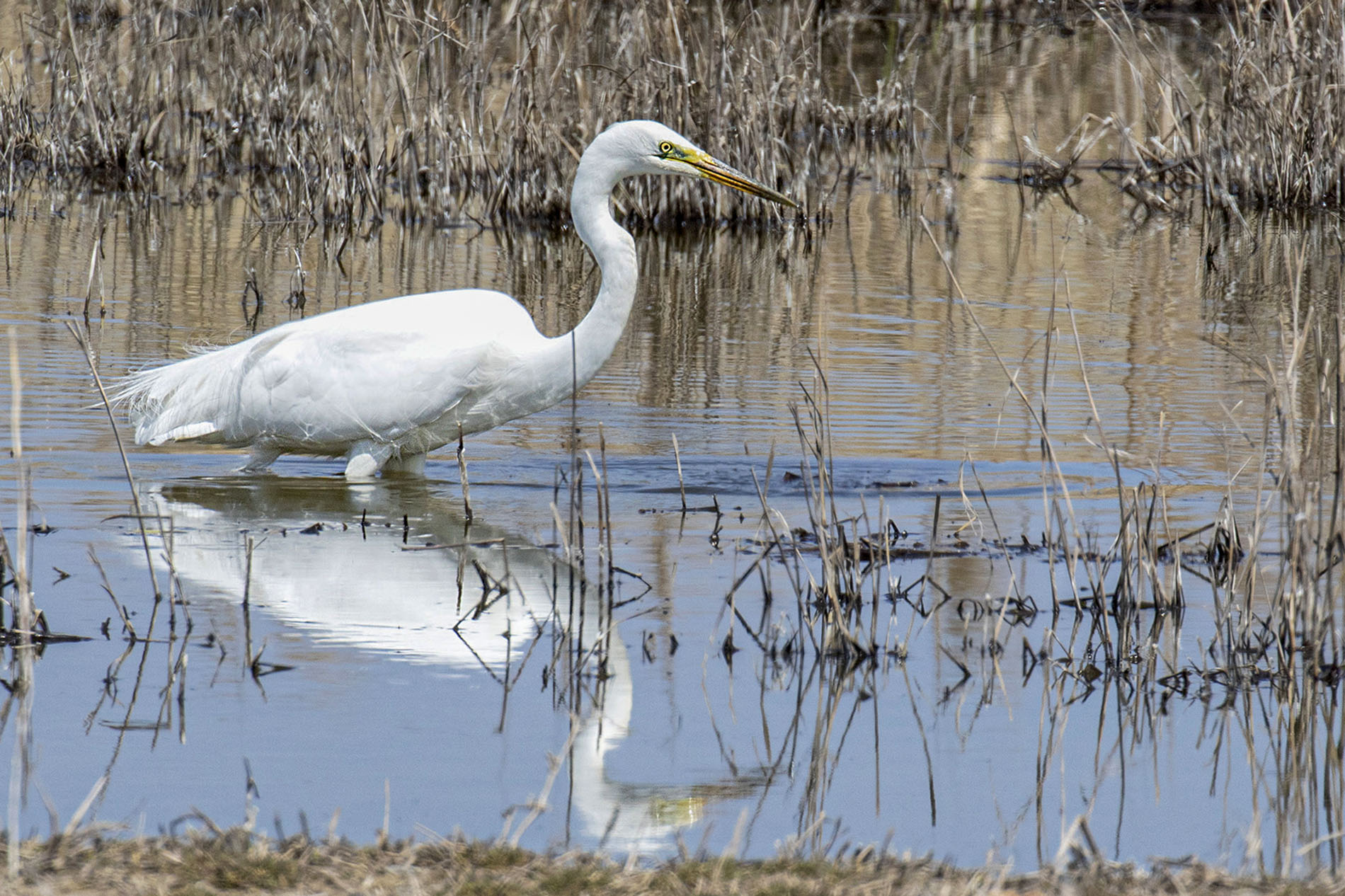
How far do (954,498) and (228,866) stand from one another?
4082 millimetres

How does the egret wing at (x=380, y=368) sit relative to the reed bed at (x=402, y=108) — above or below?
below

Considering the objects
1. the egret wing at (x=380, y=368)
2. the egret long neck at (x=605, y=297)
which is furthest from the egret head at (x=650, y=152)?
the egret wing at (x=380, y=368)

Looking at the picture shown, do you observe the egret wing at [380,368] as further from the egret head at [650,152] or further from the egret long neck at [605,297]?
the egret head at [650,152]

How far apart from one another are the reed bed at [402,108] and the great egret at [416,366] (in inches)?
171

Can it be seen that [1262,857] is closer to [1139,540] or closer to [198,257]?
[1139,540]

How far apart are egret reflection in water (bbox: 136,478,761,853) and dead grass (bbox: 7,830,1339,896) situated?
443mm

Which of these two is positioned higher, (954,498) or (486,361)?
(486,361)

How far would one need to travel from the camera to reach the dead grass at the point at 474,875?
305cm

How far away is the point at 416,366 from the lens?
6.71 meters

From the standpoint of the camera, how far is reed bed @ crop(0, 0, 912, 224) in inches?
480

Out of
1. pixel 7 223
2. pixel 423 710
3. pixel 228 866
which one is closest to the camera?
pixel 228 866

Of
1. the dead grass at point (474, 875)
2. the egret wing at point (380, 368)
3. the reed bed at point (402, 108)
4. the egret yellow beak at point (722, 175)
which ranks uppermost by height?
the reed bed at point (402, 108)

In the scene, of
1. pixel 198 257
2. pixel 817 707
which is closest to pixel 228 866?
pixel 817 707

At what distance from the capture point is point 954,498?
22.0 feet
